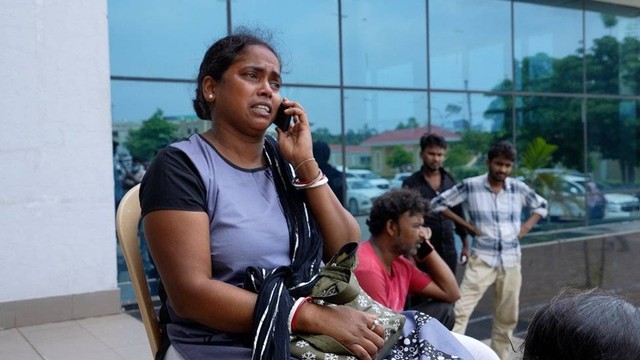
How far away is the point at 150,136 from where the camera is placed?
25.8ft

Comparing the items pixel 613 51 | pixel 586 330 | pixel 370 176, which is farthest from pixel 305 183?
pixel 613 51

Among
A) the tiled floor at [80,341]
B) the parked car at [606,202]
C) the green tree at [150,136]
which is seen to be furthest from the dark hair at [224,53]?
the parked car at [606,202]

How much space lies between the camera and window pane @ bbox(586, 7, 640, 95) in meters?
13.2

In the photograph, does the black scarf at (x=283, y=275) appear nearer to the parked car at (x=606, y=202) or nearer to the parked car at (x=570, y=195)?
the parked car at (x=570, y=195)

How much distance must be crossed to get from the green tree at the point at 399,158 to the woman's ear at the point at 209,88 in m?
8.68

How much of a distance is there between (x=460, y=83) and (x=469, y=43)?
2.70 ft

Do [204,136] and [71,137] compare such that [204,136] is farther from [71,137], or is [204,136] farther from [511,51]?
[511,51]

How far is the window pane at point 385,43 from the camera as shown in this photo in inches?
388

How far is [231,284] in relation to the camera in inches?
66.7

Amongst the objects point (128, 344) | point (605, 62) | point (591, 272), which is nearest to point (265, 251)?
point (128, 344)

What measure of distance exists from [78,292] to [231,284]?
4515 mm

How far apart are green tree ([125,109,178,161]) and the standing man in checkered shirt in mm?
4124

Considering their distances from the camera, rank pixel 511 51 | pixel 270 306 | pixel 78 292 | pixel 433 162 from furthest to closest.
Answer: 1. pixel 511 51
2. pixel 78 292
3. pixel 433 162
4. pixel 270 306

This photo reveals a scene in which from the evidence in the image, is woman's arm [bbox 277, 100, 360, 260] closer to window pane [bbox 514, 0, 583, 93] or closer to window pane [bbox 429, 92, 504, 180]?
window pane [bbox 429, 92, 504, 180]
